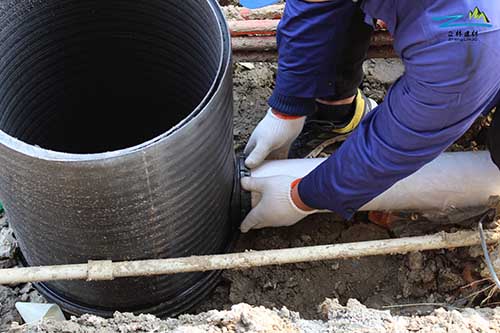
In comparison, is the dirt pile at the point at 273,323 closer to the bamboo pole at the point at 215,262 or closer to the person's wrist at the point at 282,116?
the bamboo pole at the point at 215,262

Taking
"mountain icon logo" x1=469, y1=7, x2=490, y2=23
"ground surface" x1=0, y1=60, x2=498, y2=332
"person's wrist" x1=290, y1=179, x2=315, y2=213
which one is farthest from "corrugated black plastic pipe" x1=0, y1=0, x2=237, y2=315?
"mountain icon logo" x1=469, y1=7, x2=490, y2=23

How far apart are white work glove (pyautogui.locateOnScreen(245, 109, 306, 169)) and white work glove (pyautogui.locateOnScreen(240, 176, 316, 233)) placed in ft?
0.29

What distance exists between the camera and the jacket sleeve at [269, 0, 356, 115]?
1.65m

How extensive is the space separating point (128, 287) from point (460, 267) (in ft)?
3.56

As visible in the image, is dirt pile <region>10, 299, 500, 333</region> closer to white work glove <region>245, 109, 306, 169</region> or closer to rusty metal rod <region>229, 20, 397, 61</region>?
white work glove <region>245, 109, 306, 169</region>

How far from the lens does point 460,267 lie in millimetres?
1940

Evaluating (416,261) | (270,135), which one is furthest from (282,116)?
(416,261)

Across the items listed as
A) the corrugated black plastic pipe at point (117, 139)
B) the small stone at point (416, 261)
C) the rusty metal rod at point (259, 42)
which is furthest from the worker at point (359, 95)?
the small stone at point (416, 261)

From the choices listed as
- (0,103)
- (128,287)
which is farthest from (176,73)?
(128,287)

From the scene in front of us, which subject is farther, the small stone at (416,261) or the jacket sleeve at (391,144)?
the small stone at (416,261)

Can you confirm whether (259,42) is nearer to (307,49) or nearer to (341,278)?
(307,49)

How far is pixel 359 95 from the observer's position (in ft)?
7.86

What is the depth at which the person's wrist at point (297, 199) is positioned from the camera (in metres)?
1.88

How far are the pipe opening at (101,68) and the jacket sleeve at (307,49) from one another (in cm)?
24
